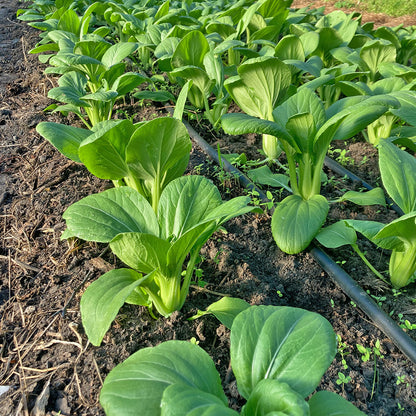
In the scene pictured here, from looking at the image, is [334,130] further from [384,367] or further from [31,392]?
[31,392]

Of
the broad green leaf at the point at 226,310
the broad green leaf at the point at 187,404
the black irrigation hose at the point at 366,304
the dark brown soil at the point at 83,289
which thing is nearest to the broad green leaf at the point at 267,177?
the dark brown soil at the point at 83,289

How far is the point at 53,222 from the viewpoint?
6.36 feet

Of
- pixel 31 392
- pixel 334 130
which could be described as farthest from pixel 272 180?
pixel 31 392

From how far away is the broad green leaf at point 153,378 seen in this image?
85cm

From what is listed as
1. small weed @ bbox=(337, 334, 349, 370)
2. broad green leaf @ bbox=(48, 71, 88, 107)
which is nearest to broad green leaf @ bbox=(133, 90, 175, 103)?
broad green leaf @ bbox=(48, 71, 88, 107)

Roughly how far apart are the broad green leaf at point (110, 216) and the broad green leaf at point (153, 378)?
43cm

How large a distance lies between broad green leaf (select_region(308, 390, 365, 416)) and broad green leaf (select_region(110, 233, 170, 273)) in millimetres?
576

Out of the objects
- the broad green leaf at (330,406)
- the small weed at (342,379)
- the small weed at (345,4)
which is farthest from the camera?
the small weed at (345,4)

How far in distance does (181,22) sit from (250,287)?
3.14 meters

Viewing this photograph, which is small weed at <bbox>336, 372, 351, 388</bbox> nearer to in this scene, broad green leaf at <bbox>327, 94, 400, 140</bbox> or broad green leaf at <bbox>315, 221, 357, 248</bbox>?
broad green leaf at <bbox>315, 221, 357, 248</bbox>

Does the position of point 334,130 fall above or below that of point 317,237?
above

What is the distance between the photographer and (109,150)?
1.54m

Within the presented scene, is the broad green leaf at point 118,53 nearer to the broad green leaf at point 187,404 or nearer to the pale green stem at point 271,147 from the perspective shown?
the pale green stem at point 271,147

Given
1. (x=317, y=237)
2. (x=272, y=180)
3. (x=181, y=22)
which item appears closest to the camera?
(x=317, y=237)
